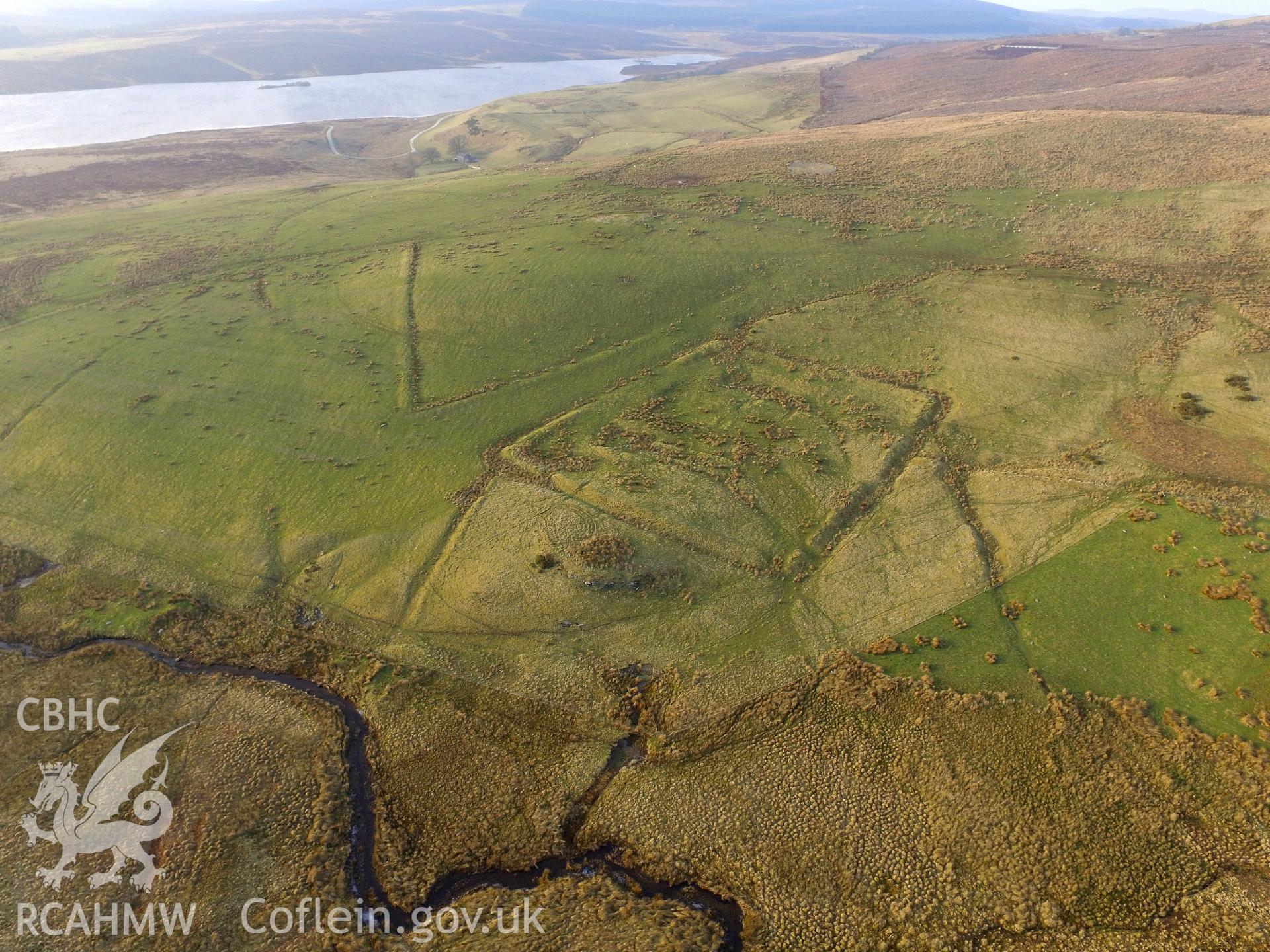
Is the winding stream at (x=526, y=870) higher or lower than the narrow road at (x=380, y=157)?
lower

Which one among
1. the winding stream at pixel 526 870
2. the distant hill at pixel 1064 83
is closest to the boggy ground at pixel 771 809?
the winding stream at pixel 526 870

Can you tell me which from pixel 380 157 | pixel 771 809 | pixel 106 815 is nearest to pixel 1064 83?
pixel 380 157

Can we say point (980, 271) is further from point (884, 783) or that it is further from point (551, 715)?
point (551, 715)

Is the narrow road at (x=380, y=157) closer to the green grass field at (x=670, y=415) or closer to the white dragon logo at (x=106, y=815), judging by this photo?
the green grass field at (x=670, y=415)

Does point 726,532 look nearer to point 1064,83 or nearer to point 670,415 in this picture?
point 670,415

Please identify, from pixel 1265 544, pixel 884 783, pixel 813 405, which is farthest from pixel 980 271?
pixel 884 783

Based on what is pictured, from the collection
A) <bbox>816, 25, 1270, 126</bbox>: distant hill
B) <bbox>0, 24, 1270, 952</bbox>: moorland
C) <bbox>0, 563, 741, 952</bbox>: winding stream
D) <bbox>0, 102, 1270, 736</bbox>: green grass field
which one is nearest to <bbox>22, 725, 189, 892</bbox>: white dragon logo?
<bbox>0, 24, 1270, 952</bbox>: moorland
